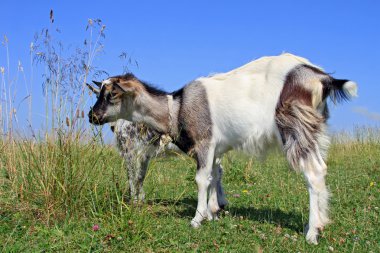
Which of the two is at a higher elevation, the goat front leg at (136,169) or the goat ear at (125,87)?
the goat ear at (125,87)

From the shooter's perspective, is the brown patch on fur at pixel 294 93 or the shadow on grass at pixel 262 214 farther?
the shadow on grass at pixel 262 214

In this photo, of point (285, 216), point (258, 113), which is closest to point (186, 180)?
point (285, 216)

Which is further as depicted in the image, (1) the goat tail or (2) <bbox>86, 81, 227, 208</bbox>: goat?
(2) <bbox>86, 81, 227, 208</bbox>: goat

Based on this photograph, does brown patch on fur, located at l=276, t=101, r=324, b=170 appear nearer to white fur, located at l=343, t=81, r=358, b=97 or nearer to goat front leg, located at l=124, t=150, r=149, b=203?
white fur, located at l=343, t=81, r=358, b=97

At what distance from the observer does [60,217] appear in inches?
199

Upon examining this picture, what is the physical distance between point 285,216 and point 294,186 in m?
1.96

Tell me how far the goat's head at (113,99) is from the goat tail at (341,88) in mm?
2294

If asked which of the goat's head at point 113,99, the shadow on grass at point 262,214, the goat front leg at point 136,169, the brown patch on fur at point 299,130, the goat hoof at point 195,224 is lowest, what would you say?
the shadow on grass at point 262,214

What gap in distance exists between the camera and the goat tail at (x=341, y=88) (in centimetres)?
505

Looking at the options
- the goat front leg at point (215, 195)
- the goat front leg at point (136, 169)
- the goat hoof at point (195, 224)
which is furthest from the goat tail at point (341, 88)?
the goat front leg at point (136, 169)

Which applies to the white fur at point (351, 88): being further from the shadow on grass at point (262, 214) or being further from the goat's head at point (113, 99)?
the goat's head at point (113, 99)

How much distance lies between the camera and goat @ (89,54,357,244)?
4.97 metres

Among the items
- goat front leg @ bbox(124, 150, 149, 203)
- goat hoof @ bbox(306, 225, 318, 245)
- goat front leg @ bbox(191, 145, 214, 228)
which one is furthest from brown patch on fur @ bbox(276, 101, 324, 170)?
goat front leg @ bbox(124, 150, 149, 203)

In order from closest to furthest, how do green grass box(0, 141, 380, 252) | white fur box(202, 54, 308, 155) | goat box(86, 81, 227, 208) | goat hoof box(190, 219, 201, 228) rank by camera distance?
green grass box(0, 141, 380, 252) < white fur box(202, 54, 308, 155) < goat hoof box(190, 219, 201, 228) < goat box(86, 81, 227, 208)
